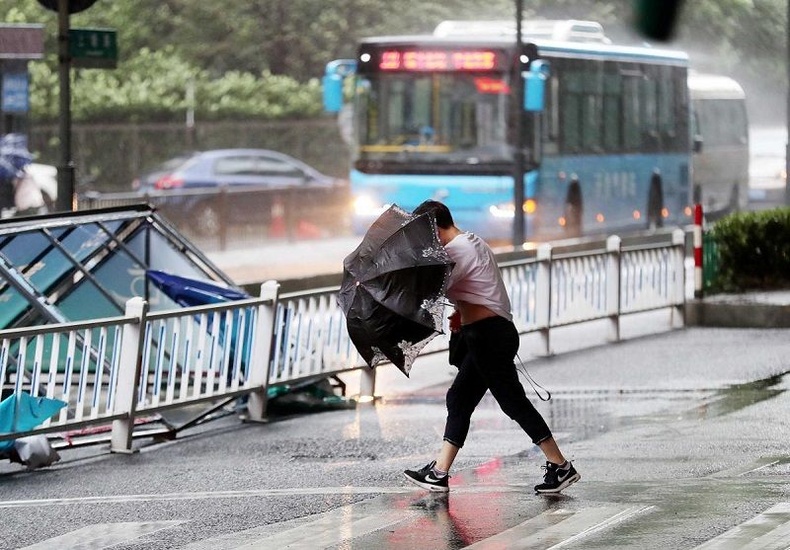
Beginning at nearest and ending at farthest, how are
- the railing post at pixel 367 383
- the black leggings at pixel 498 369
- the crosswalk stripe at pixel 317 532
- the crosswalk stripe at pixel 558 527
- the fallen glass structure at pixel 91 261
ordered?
1. the crosswalk stripe at pixel 558 527
2. the crosswalk stripe at pixel 317 532
3. the black leggings at pixel 498 369
4. the fallen glass structure at pixel 91 261
5. the railing post at pixel 367 383

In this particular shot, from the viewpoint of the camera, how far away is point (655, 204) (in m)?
34.3

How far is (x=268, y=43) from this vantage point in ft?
172

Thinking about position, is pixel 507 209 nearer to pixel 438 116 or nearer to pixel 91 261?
pixel 438 116

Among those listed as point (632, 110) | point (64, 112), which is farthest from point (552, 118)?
point (64, 112)

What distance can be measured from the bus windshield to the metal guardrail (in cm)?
1201

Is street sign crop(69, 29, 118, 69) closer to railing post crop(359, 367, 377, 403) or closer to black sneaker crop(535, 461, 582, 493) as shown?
railing post crop(359, 367, 377, 403)

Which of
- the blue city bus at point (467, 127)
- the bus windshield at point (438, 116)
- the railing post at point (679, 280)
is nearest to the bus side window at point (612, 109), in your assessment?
the blue city bus at point (467, 127)

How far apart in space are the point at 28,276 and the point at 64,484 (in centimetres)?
372

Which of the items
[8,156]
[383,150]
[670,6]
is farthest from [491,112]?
[670,6]

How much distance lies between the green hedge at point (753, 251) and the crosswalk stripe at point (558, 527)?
11.2 metres

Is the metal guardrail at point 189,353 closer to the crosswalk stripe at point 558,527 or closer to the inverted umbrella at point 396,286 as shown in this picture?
the inverted umbrella at point 396,286

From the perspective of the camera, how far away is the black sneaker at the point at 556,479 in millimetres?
9164

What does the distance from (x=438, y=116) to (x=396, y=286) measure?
19.6m

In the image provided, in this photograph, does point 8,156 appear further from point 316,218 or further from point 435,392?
point 316,218
